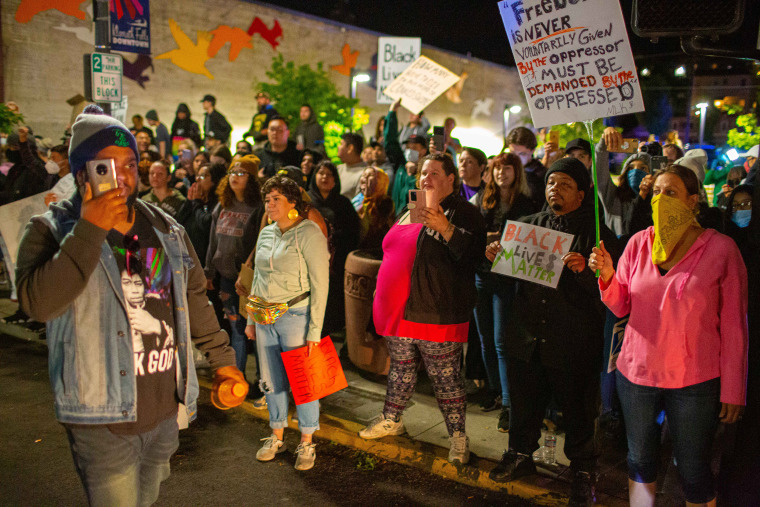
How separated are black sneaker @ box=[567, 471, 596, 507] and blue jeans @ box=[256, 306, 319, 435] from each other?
1.91 meters

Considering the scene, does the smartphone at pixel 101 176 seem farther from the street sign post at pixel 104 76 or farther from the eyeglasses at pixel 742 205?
the street sign post at pixel 104 76

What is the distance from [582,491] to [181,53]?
63.7 feet

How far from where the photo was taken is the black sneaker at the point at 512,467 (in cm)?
438

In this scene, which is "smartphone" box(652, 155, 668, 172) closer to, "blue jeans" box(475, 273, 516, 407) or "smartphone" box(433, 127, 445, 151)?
"blue jeans" box(475, 273, 516, 407)

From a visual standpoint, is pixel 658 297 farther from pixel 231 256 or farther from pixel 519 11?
pixel 231 256

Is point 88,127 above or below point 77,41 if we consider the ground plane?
below

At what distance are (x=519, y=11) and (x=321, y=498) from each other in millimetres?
3579

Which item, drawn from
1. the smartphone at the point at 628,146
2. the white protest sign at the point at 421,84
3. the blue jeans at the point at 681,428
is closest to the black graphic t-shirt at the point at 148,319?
the blue jeans at the point at 681,428

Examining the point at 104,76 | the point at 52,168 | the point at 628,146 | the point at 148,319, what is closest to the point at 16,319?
Answer: the point at 52,168

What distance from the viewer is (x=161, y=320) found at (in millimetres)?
2695

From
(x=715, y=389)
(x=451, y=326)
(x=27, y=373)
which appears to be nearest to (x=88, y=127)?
(x=451, y=326)

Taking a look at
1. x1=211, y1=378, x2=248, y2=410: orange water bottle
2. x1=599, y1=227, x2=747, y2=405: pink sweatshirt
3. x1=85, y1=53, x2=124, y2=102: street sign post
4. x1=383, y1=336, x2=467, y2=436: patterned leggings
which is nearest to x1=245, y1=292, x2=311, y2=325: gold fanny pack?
x1=383, y1=336, x2=467, y2=436: patterned leggings

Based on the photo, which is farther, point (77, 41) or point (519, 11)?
point (77, 41)

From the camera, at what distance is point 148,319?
8.59ft
